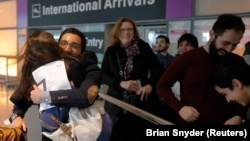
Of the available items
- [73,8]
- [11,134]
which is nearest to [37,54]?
[11,134]

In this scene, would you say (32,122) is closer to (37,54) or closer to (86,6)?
(37,54)

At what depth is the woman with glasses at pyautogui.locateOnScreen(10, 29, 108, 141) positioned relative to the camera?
1456 millimetres

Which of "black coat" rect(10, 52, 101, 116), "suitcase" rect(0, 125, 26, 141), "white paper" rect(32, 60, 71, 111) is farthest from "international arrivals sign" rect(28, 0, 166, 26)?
"suitcase" rect(0, 125, 26, 141)

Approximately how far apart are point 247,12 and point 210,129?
419 cm

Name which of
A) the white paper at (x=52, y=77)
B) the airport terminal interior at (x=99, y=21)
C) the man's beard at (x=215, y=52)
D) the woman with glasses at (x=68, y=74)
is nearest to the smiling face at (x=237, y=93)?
the man's beard at (x=215, y=52)

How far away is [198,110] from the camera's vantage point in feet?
5.71

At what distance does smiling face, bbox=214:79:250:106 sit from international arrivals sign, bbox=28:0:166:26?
5110 mm

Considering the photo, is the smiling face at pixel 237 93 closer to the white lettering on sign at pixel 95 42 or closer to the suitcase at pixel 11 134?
the suitcase at pixel 11 134

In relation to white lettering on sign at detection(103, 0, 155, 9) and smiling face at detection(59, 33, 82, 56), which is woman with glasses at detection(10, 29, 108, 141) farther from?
white lettering on sign at detection(103, 0, 155, 9)

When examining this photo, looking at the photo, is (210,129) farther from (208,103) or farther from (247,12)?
(247,12)

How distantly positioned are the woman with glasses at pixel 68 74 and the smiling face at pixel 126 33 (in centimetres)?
115

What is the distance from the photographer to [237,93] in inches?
57.0

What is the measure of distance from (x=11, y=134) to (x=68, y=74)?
1.24ft

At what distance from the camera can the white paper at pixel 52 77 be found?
59.0 inches
